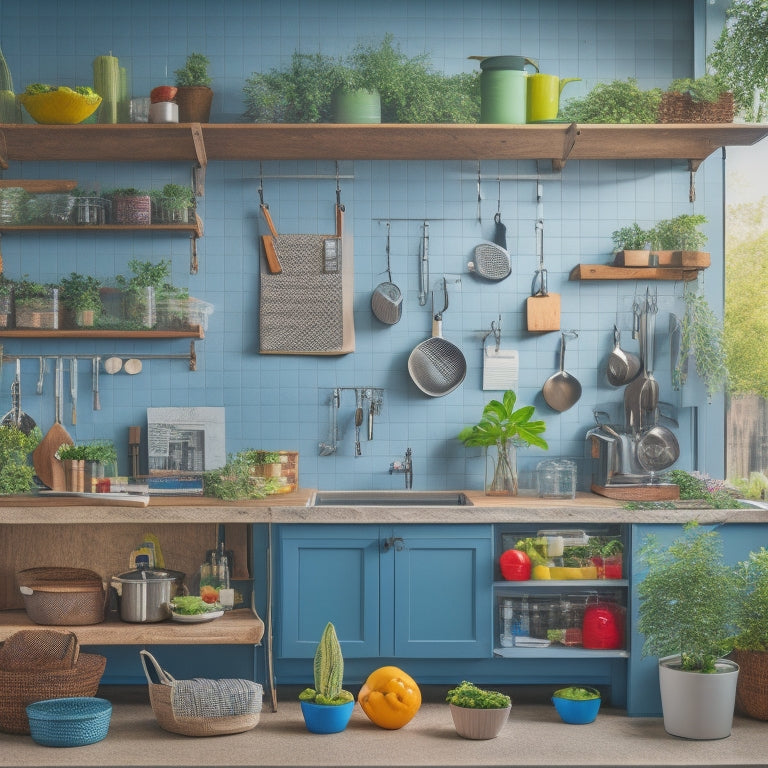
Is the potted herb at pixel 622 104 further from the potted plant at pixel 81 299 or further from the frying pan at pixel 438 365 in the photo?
the potted plant at pixel 81 299

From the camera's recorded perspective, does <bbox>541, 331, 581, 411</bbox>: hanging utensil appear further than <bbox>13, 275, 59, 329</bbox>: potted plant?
Yes

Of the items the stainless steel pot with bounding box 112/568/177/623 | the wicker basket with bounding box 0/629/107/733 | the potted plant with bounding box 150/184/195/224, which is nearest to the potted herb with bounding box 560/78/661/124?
the potted plant with bounding box 150/184/195/224

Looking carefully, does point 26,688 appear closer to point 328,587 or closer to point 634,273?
point 328,587

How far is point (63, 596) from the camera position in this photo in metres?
4.06

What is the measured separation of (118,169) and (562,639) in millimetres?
2945

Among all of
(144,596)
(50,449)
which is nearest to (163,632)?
(144,596)

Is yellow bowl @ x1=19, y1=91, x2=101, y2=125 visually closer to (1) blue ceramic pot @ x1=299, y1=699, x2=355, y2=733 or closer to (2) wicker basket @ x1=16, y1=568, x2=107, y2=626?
(2) wicker basket @ x1=16, y1=568, x2=107, y2=626

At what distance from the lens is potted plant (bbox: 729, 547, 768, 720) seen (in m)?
3.96

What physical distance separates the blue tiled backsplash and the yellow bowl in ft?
1.17

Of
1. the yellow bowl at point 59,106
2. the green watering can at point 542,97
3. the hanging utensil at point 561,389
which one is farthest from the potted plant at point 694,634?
the yellow bowl at point 59,106

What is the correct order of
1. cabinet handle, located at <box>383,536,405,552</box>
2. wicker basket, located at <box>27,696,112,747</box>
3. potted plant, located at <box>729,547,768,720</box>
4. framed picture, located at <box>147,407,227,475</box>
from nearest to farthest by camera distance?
wicker basket, located at <box>27,696,112,747</box>, potted plant, located at <box>729,547,768,720</box>, cabinet handle, located at <box>383,536,405,552</box>, framed picture, located at <box>147,407,227,475</box>

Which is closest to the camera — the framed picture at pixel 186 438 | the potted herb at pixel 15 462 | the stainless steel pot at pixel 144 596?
the stainless steel pot at pixel 144 596

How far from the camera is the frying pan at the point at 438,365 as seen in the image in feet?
15.8

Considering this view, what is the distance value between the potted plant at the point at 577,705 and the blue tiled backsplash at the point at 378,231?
3.79ft
